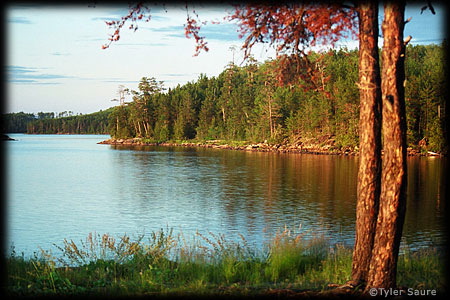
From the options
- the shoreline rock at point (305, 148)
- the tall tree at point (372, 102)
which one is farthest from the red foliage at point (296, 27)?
the shoreline rock at point (305, 148)

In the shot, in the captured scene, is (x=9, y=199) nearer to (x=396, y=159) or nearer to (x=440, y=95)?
(x=396, y=159)

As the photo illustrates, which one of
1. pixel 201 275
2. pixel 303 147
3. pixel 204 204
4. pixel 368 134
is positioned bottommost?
pixel 204 204

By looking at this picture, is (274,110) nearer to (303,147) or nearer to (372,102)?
(303,147)

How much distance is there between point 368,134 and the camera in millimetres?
7461

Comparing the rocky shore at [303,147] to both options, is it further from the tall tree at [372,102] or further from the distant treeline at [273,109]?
the tall tree at [372,102]

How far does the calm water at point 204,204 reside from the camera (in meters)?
19.8

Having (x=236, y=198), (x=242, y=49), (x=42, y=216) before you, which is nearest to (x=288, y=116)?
(x=236, y=198)

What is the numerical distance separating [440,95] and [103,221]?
52100mm

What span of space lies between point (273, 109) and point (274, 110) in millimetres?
626

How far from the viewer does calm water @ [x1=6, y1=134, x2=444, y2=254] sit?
19.8m

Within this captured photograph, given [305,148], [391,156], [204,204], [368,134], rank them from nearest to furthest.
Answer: [391,156] < [368,134] < [204,204] < [305,148]

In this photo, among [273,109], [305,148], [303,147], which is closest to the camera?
[305,148]

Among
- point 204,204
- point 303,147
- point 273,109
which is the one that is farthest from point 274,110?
point 204,204

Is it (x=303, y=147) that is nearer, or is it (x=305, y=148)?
(x=305, y=148)
